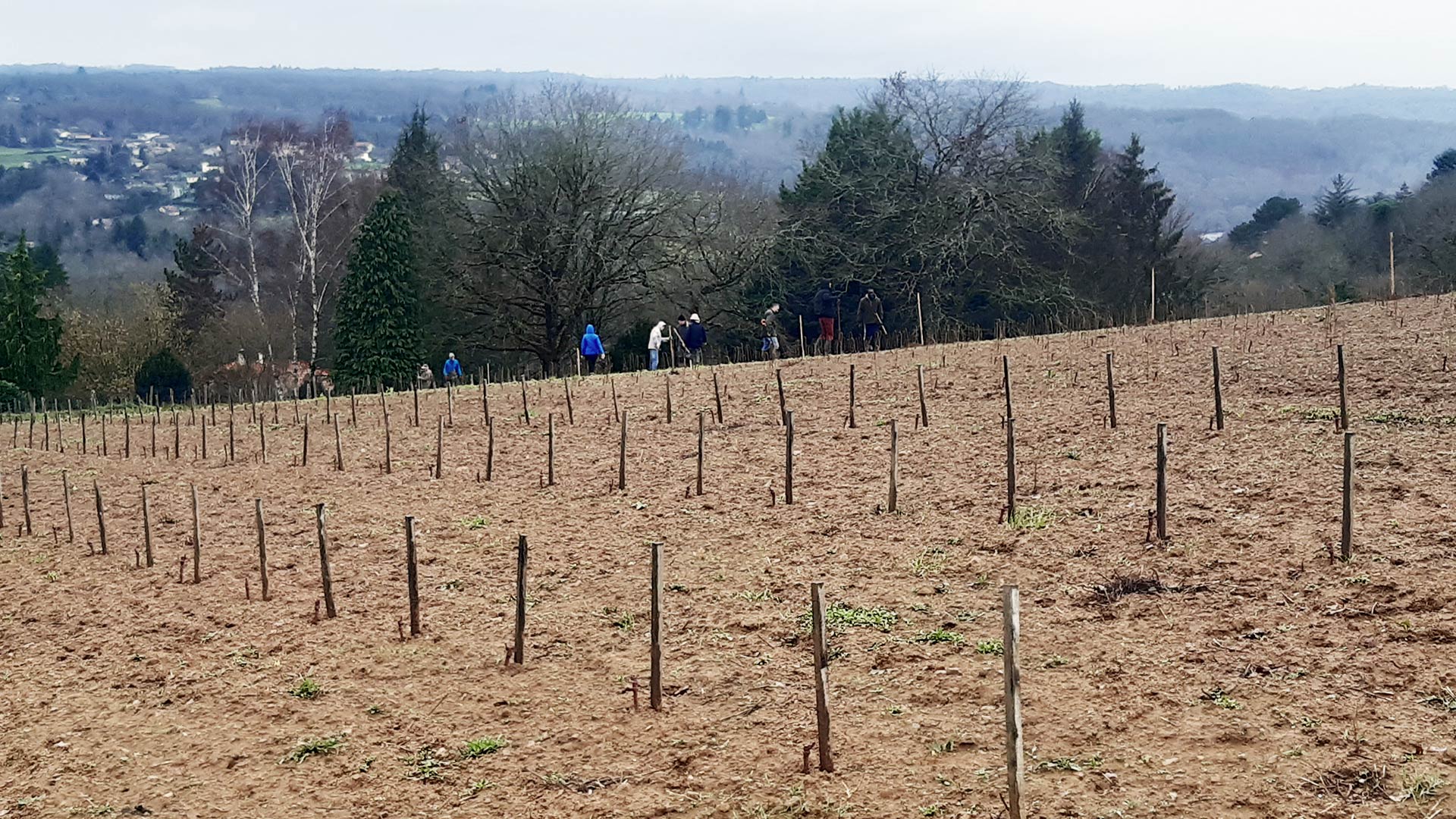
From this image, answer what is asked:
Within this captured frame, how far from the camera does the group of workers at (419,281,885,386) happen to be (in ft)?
88.1

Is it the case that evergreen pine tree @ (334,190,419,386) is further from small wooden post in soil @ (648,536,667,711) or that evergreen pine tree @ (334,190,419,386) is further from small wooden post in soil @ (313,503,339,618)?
small wooden post in soil @ (648,536,667,711)

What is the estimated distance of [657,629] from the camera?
7.67 meters

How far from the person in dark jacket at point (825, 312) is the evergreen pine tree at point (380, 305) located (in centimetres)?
1236

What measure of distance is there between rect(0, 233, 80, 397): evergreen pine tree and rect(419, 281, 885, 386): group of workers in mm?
10315

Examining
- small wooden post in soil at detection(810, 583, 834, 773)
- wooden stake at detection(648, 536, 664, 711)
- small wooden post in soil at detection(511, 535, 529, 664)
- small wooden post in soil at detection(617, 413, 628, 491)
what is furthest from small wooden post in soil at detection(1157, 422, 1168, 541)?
small wooden post in soil at detection(617, 413, 628, 491)

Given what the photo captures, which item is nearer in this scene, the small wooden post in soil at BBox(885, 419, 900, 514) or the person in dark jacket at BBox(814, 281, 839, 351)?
the small wooden post in soil at BBox(885, 419, 900, 514)

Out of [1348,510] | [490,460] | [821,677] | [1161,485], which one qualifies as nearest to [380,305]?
[490,460]

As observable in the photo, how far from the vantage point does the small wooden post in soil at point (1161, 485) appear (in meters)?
9.74

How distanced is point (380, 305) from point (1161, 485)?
3101cm

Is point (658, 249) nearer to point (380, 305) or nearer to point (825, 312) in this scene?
point (825, 312)

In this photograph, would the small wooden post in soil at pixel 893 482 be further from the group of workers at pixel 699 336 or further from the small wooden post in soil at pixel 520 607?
the group of workers at pixel 699 336

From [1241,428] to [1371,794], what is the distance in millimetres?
8244

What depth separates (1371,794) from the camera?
5910 mm

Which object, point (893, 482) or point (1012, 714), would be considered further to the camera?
point (893, 482)
